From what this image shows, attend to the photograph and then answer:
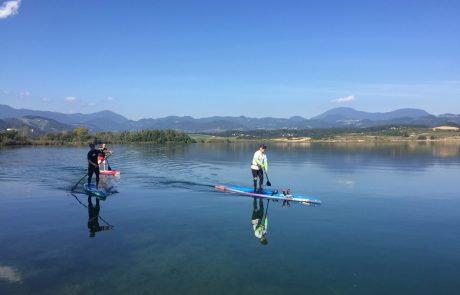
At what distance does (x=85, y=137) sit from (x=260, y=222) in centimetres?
12675

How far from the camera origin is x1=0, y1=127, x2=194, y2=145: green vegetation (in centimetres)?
11012

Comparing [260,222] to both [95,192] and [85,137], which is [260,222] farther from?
[85,137]

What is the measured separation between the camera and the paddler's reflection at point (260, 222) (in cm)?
1432

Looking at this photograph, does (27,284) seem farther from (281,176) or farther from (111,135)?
(111,135)

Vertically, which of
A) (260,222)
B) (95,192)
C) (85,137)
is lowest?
(260,222)

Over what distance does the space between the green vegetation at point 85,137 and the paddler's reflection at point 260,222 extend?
350 feet

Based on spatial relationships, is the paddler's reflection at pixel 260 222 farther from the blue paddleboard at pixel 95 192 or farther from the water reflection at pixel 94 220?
the blue paddleboard at pixel 95 192

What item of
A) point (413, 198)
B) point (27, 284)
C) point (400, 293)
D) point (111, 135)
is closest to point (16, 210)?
point (27, 284)

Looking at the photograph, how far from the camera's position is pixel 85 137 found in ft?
432

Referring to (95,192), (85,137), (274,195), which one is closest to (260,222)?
(274,195)

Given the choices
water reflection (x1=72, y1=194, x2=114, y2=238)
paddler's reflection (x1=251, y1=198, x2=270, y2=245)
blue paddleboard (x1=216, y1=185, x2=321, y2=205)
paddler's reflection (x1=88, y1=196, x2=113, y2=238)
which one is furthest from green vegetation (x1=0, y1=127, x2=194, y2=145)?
paddler's reflection (x1=251, y1=198, x2=270, y2=245)

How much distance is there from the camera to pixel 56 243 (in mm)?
13125

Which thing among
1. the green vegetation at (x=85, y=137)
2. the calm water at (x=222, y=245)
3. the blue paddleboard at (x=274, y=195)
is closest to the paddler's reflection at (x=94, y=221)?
the calm water at (x=222, y=245)

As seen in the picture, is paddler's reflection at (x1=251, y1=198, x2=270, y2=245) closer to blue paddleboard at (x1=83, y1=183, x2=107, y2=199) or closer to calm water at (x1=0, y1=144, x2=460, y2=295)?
calm water at (x1=0, y1=144, x2=460, y2=295)
